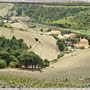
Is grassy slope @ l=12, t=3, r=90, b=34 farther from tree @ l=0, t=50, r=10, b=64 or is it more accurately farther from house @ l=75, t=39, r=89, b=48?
tree @ l=0, t=50, r=10, b=64

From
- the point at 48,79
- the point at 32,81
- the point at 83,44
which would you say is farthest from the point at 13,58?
the point at 83,44

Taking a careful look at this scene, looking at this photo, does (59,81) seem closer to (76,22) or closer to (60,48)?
(60,48)

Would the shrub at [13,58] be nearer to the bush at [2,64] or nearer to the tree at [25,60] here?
the tree at [25,60]

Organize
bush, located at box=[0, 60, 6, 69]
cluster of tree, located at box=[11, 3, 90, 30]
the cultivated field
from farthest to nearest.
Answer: cluster of tree, located at box=[11, 3, 90, 30]
bush, located at box=[0, 60, 6, 69]
the cultivated field

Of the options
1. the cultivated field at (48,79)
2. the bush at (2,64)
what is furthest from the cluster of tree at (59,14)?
the cultivated field at (48,79)

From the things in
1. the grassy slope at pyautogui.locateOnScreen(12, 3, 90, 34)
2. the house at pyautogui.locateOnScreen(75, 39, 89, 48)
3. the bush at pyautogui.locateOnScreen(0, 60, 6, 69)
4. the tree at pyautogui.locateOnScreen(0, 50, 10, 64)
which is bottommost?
the house at pyautogui.locateOnScreen(75, 39, 89, 48)

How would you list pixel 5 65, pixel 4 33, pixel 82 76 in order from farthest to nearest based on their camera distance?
1. pixel 4 33
2. pixel 5 65
3. pixel 82 76

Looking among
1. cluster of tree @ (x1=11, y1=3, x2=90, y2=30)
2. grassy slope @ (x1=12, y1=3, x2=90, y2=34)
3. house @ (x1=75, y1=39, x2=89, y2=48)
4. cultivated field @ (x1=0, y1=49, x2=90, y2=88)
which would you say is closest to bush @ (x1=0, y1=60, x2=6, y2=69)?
cultivated field @ (x1=0, y1=49, x2=90, y2=88)

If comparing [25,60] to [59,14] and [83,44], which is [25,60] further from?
[59,14]

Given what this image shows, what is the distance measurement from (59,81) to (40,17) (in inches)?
1501

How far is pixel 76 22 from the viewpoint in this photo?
42812 millimetres

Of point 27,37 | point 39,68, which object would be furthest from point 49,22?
point 39,68

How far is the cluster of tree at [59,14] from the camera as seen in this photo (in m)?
42.9

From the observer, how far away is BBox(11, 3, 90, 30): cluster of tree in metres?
42.9
